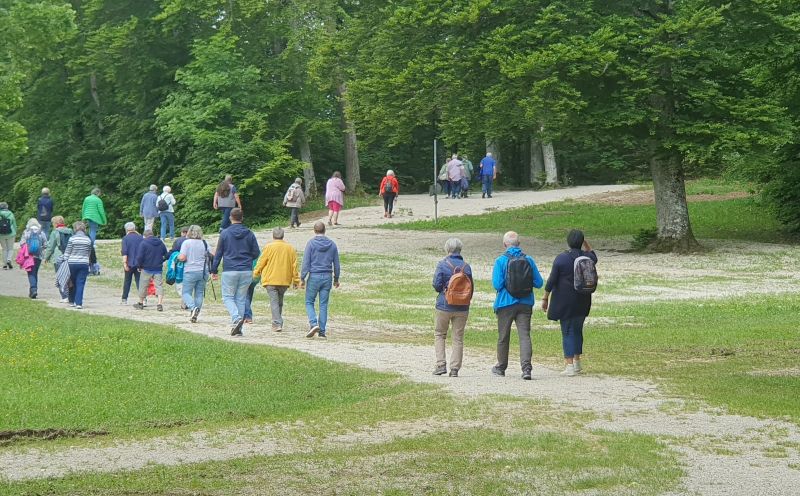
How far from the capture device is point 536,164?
194ft

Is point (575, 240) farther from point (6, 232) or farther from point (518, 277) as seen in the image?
point (6, 232)

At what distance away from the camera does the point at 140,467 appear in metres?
10.5

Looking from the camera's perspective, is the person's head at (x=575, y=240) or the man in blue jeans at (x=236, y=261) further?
the man in blue jeans at (x=236, y=261)

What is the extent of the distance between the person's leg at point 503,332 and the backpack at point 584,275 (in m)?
0.88

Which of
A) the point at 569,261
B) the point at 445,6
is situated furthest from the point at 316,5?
the point at 569,261

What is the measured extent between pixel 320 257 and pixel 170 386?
5.61 metres

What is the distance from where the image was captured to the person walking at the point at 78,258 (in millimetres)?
24375

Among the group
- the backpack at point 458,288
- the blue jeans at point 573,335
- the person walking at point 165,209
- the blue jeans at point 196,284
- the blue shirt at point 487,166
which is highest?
the blue shirt at point 487,166

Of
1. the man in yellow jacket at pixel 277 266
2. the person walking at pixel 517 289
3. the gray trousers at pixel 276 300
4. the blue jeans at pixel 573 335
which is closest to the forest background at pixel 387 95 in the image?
the gray trousers at pixel 276 300

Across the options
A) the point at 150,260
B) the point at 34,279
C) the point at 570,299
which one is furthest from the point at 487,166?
the point at 570,299

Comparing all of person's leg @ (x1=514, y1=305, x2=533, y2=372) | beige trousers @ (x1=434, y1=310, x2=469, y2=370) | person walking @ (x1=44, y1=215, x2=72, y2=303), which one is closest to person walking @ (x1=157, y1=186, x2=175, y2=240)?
person walking @ (x1=44, y1=215, x2=72, y2=303)

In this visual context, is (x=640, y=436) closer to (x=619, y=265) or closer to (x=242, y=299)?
(x=242, y=299)

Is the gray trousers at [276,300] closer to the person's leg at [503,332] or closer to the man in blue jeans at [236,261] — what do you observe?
the man in blue jeans at [236,261]

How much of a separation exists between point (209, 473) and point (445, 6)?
88.4 ft
